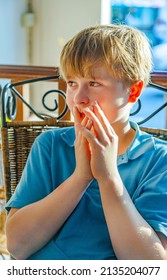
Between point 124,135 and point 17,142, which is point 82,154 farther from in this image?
point 17,142

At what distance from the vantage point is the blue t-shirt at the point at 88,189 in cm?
96

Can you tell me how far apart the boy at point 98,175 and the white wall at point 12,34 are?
3.03 metres

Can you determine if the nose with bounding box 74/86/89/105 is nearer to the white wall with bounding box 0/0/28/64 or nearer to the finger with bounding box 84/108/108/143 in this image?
the finger with bounding box 84/108/108/143

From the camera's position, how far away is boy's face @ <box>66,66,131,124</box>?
920 millimetres

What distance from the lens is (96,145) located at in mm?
858

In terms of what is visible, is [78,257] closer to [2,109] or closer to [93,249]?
[93,249]

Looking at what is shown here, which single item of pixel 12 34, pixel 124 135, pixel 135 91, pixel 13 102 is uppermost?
pixel 135 91

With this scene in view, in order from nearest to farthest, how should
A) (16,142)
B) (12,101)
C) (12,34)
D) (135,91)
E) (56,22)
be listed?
(135,91), (16,142), (12,101), (12,34), (56,22)

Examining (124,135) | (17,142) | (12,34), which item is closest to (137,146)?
(124,135)

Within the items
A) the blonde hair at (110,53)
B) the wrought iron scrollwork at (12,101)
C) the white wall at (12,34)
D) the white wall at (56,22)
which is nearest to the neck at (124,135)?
the blonde hair at (110,53)

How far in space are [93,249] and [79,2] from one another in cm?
361

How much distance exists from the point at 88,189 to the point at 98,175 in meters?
0.13

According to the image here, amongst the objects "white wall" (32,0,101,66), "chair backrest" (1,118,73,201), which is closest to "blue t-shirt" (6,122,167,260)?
"chair backrest" (1,118,73,201)

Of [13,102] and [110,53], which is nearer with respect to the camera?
[110,53]
